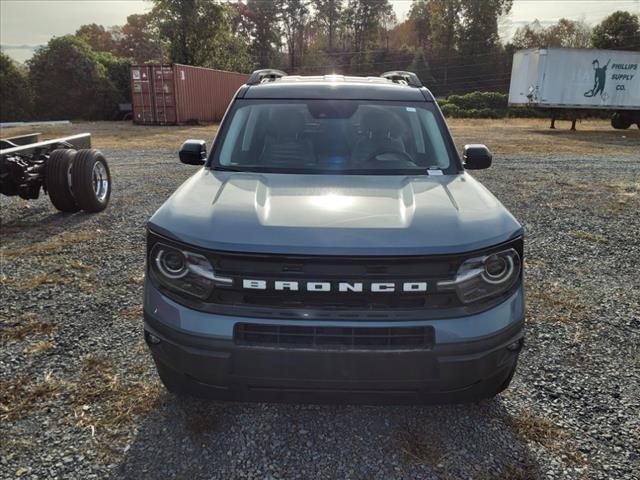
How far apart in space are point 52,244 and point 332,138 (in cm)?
401

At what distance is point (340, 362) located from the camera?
2.18 m

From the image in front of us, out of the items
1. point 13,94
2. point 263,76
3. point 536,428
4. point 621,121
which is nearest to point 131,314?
point 263,76

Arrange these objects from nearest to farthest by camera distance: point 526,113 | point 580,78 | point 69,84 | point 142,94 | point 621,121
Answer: point 580,78, point 142,94, point 621,121, point 69,84, point 526,113

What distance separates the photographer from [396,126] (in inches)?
148

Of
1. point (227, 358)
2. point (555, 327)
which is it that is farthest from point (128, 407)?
point (555, 327)

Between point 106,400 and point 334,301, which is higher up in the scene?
point 334,301

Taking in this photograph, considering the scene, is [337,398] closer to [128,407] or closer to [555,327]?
[128,407]

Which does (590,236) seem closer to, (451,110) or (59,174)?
(59,174)

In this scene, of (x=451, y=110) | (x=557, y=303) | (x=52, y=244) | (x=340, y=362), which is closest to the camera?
(x=340, y=362)

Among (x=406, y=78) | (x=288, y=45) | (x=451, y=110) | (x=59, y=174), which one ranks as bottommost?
(x=451, y=110)

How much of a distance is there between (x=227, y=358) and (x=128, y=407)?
1055mm

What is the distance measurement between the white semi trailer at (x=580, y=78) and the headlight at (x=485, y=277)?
24.3 meters

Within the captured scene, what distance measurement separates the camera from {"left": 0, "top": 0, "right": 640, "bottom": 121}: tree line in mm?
31828

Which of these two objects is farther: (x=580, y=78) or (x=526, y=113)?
(x=526, y=113)
